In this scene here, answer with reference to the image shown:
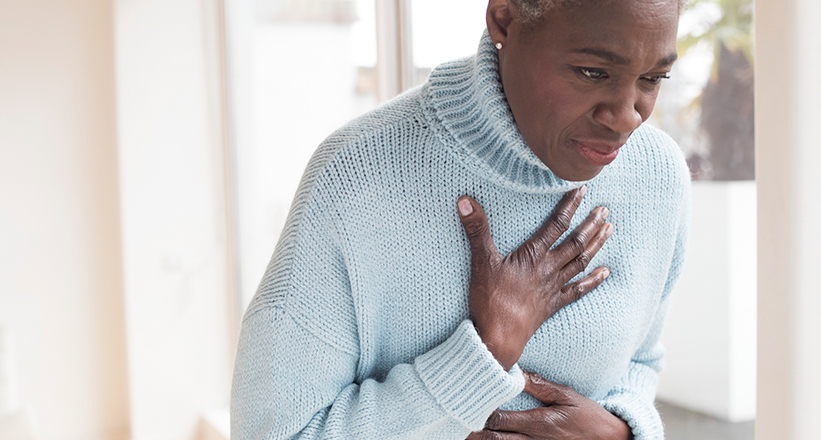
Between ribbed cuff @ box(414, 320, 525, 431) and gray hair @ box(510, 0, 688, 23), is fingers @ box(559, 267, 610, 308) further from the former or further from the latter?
gray hair @ box(510, 0, 688, 23)

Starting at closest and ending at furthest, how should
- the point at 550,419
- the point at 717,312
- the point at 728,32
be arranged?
the point at 550,419 → the point at 728,32 → the point at 717,312

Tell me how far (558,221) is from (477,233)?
4.5 inches

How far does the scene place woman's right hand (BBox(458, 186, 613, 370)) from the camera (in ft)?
2.58

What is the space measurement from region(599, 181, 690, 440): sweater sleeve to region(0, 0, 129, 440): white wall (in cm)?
227

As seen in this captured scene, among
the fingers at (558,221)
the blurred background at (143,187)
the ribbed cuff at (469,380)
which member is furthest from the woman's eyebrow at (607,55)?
the blurred background at (143,187)

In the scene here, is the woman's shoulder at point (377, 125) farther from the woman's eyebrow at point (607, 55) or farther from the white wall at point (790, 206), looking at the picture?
the white wall at point (790, 206)

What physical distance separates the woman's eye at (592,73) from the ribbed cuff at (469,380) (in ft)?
1.07

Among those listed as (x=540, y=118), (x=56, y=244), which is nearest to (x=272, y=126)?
(x=56, y=244)

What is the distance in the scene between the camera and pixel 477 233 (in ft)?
2.70

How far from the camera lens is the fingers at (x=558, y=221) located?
Answer: 83 cm

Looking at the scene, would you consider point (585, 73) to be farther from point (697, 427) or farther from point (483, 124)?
point (697, 427)

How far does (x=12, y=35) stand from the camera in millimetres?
2416

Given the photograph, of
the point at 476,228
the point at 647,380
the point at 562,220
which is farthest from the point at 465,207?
the point at 647,380

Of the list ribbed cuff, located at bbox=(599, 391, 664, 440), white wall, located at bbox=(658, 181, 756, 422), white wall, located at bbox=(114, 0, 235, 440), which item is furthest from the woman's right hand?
white wall, located at bbox=(114, 0, 235, 440)
